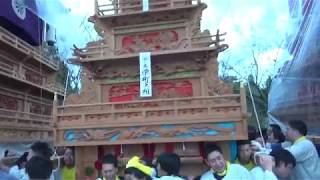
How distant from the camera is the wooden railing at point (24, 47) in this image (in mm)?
13438

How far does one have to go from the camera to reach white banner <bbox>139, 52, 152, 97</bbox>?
9578 mm

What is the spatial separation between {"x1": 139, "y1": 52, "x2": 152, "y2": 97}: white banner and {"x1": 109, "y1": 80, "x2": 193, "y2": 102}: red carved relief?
1.82ft

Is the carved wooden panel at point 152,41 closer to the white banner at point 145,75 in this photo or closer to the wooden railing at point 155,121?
the white banner at point 145,75

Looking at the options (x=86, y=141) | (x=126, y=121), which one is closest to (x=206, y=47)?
(x=126, y=121)

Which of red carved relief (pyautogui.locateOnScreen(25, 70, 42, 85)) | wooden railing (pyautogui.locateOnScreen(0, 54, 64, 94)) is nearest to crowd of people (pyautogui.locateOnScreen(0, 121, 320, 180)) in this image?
wooden railing (pyautogui.locateOnScreen(0, 54, 64, 94))

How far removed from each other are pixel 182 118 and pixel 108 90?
130 inches

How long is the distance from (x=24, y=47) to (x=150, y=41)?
7.10m

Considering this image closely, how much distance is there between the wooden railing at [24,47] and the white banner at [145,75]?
6.35m

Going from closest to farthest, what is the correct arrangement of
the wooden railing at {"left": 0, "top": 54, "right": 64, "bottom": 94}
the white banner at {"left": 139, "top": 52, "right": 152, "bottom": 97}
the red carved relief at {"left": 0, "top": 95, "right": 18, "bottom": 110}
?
the white banner at {"left": 139, "top": 52, "right": 152, "bottom": 97} < the red carved relief at {"left": 0, "top": 95, "right": 18, "bottom": 110} < the wooden railing at {"left": 0, "top": 54, "right": 64, "bottom": 94}

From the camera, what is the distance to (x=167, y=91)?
32.9 ft

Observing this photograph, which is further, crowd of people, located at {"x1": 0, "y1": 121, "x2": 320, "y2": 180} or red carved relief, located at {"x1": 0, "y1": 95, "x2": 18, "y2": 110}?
red carved relief, located at {"x1": 0, "y1": 95, "x2": 18, "y2": 110}

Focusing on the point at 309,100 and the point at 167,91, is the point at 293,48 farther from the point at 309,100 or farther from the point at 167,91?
the point at 167,91

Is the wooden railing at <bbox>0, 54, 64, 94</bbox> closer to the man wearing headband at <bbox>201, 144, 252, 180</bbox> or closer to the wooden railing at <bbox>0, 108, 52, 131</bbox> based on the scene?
the wooden railing at <bbox>0, 108, 52, 131</bbox>

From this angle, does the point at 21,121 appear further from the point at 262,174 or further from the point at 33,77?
the point at 262,174
